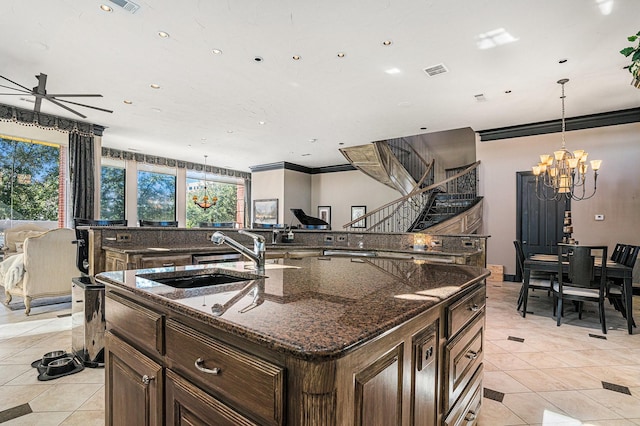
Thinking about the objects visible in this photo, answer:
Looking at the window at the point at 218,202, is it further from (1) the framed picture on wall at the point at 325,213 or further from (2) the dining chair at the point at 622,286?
(2) the dining chair at the point at 622,286

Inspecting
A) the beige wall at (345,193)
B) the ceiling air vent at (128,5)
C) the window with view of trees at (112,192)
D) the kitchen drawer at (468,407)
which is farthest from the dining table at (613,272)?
the window with view of trees at (112,192)

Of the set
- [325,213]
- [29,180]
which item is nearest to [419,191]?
[325,213]

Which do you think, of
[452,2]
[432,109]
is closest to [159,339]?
[452,2]

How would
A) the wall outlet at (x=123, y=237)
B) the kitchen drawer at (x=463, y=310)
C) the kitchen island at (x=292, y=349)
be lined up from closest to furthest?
the kitchen island at (x=292, y=349), the kitchen drawer at (x=463, y=310), the wall outlet at (x=123, y=237)

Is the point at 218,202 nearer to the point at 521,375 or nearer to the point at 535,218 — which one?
the point at 535,218

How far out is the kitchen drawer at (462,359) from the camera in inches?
50.6

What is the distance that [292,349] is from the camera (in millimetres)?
646

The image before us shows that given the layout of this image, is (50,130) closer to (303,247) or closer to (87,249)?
(87,249)

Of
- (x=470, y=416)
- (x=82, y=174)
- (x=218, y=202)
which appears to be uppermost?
(x=82, y=174)

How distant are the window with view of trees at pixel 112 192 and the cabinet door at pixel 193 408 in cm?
920

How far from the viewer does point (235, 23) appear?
10.3 ft

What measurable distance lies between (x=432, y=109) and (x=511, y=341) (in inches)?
150

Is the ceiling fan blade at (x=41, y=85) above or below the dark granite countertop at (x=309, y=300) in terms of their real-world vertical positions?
above

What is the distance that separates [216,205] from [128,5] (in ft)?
28.6
